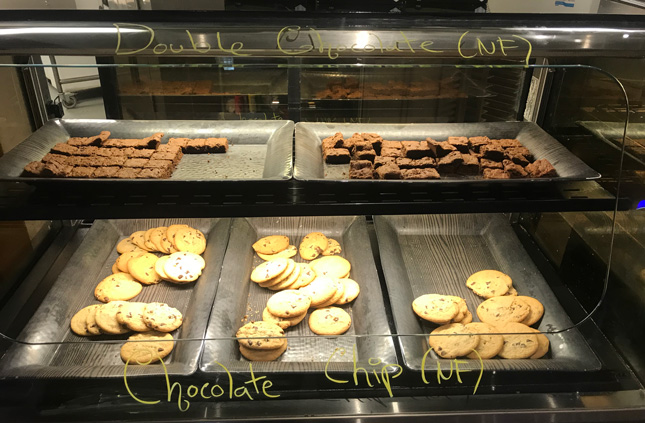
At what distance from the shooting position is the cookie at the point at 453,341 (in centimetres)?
218

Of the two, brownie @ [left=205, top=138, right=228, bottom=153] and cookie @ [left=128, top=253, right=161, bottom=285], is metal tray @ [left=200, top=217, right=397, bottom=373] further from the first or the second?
brownie @ [left=205, top=138, right=228, bottom=153]

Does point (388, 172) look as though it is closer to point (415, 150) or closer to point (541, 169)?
point (415, 150)

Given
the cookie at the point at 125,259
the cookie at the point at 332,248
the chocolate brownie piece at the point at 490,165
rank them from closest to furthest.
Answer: the chocolate brownie piece at the point at 490,165 < the cookie at the point at 125,259 < the cookie at the point at 332,248

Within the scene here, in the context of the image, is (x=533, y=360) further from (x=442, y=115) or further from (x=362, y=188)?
(x=442, y=115)

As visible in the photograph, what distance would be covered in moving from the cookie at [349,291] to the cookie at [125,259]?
44.0 inches

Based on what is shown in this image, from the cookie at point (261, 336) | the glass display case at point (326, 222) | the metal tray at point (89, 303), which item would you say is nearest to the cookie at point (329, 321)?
the glass display case at point (326, 222)

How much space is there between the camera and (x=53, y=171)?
6.38ft

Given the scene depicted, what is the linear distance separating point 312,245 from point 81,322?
1187 mm

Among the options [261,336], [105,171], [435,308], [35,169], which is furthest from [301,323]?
[35,169]

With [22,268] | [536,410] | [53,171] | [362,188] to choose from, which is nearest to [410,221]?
[362,188]

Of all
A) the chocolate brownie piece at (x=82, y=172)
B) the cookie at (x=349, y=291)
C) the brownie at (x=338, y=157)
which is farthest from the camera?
the cookie at (x=349, y=291)

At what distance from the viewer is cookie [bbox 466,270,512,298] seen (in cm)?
252

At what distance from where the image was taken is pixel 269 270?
2479 millimetres

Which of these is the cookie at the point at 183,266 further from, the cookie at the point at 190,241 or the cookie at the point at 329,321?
the cookie at the point at 329,321
